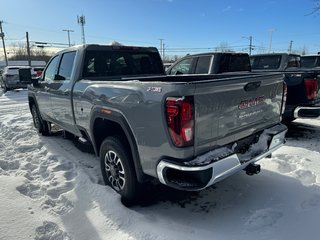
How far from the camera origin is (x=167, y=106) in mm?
2555

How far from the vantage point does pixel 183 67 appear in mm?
9070

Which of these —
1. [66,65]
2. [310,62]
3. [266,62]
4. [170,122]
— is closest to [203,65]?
[266,62]

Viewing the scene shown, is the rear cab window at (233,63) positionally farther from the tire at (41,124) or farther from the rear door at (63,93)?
the tire at (41,124)

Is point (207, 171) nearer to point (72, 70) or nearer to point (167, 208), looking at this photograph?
point (167, 208)

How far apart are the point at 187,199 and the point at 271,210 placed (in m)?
1.01

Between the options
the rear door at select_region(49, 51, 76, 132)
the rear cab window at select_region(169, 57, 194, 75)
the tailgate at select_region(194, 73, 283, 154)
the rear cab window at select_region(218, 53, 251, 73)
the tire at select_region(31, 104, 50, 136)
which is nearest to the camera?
the tailgate at select_region(194, 73, 283, 154)

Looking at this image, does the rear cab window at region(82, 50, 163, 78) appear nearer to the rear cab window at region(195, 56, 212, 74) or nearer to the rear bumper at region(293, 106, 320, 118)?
→ the rear cab window at region(195, 56, 212, 74)

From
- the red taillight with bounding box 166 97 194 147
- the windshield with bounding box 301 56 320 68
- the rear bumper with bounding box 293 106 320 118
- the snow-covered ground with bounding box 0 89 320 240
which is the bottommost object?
the snow-covered ground with bounding box 0 89 320 240

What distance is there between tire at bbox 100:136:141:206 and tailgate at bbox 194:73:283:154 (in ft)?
3.19

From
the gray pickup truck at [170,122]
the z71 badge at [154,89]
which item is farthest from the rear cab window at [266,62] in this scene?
the z71 badge at [154,89]

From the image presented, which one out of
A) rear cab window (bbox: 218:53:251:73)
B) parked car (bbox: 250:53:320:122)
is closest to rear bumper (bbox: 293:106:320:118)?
parked car (bbox: 250:53:320:122)

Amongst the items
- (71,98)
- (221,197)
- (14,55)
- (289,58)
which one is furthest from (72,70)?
(14,55)

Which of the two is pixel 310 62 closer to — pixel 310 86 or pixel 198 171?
pixel 310 86

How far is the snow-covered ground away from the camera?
9.58ft
